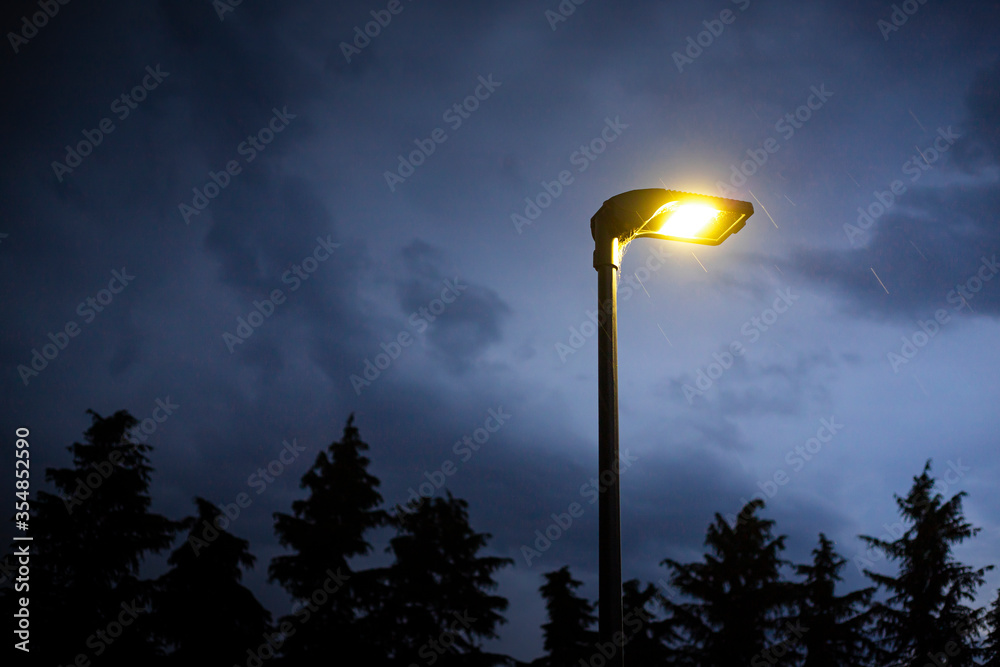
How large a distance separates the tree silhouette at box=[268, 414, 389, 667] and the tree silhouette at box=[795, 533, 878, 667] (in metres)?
17.9

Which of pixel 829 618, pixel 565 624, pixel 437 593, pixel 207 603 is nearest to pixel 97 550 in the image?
pixel 207 603

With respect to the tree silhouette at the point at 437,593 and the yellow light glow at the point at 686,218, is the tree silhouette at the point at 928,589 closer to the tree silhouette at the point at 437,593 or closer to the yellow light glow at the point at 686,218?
the tree silhouette at the point at 437,593

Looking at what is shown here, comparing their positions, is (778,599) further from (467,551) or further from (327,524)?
(327,524)

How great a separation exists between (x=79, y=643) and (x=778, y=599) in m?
25.0

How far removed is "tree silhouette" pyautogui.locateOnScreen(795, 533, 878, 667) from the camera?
24453mm

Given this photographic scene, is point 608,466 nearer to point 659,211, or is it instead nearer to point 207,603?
point 659,211

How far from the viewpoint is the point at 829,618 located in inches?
1000

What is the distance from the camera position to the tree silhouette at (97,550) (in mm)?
18172

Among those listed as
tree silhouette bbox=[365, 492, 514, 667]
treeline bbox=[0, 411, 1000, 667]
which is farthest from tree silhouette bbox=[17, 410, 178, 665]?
tree silhouette bbox=[365, 492, 514, 667]

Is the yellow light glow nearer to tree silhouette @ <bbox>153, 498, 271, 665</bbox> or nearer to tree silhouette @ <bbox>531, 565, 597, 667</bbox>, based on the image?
tree silhouette @ <bbox>153, 498, 271, 665</bbox>

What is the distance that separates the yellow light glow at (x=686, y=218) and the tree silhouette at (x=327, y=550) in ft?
64.1

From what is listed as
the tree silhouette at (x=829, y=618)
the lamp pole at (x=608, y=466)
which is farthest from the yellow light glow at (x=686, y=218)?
the tree silhouette at (x=829, y=618)

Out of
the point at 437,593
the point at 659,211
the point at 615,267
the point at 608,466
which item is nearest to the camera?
the point at 608,466

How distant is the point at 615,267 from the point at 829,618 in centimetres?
2773
